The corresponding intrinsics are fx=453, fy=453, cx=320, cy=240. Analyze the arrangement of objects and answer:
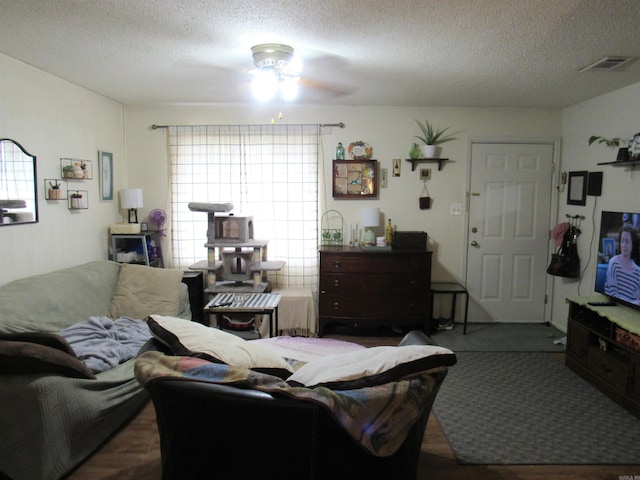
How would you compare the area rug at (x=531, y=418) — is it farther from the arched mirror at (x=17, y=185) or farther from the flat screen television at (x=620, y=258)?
the arched mirror at (x=17, y=185)

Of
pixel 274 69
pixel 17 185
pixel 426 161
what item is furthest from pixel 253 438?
pixel 426 161

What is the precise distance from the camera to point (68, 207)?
3711 millimetres

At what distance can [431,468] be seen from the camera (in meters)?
2.38

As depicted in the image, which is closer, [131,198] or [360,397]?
[360,397]

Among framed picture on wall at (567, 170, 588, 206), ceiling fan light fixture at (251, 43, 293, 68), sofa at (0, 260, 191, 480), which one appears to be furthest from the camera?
framed picture on wall at (567, 170, 588, 206)

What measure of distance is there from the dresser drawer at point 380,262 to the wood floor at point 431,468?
1.98m

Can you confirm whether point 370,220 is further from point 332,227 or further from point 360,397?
point 360,397

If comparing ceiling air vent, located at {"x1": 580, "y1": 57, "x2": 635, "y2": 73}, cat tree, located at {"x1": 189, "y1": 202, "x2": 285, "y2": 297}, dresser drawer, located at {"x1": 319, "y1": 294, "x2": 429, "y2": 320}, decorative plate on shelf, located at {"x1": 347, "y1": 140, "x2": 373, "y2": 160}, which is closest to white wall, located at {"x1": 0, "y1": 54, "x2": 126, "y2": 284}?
cat tree, located at {"x1": 189, "y1": 202, "x2": 285, "y2": 297}

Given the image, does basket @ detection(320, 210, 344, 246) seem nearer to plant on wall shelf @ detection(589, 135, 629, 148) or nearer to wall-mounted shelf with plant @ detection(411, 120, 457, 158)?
wall-mounted shelf with plant @ detection(411, 120, 457, 158)

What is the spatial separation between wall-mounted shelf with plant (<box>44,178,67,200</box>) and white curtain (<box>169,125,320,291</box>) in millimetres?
1210

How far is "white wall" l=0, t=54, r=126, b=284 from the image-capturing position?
304 centimetres

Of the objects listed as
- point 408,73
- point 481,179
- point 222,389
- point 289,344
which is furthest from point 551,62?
point 222,389

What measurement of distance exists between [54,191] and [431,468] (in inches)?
127

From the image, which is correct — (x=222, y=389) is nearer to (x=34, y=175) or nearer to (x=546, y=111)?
(x=34, y=175)
